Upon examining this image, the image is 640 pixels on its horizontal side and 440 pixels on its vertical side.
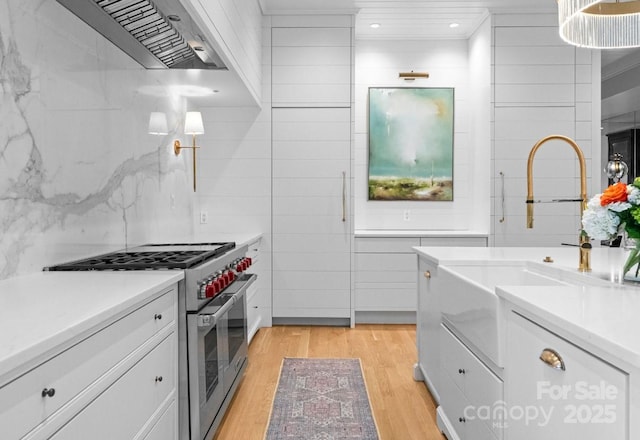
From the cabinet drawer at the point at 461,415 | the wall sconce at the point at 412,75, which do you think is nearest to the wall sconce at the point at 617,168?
the cabinet drawer at the point at 461,415

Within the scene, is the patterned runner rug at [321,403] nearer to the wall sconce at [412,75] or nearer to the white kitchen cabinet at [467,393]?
the white kitchen cabinet at [467,393]

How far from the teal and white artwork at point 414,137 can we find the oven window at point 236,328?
235cm

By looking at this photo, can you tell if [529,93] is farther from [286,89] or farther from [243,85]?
[243,85]

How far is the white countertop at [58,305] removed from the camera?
868 mm

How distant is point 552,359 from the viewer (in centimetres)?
110

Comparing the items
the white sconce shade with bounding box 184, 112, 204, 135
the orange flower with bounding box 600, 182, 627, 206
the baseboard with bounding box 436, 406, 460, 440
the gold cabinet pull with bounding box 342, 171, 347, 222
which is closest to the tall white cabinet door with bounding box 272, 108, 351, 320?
the gold cabinet pull with bounding box 342, 171, 347, 222

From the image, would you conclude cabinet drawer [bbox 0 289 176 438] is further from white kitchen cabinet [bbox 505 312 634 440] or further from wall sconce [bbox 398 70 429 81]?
wall sconce [bbox 398 70 429 81]

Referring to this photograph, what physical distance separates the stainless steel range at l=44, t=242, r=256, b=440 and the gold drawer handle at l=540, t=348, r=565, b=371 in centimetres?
124

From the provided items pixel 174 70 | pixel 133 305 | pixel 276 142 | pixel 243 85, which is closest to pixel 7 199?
pixel 133 305

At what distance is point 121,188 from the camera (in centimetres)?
249

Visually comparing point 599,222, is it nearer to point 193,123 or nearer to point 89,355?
point 89,355

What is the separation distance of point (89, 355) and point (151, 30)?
5.34ft

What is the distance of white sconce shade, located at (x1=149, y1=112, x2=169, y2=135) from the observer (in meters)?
2.92

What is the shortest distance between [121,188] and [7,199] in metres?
0.88
